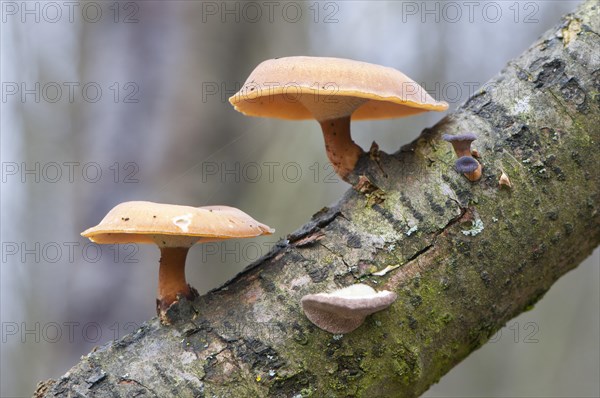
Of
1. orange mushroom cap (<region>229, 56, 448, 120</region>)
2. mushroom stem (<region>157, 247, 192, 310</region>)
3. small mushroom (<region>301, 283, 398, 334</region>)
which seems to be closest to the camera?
small mushroom (<region>301, 283, 398, 334</region>)

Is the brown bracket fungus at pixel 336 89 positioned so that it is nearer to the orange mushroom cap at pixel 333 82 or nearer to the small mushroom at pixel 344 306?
the orange mushroom cap at pixel 333 82

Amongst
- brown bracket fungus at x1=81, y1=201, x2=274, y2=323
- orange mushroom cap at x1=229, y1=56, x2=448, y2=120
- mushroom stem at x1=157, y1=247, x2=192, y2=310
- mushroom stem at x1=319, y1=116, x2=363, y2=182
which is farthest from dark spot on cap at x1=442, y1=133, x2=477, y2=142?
mushroom stem at x1=157, y1=247, x2=192, y2=310

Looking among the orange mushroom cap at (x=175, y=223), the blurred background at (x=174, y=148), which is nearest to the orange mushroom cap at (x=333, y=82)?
the orange mushroom cap at (x=175, y=223)

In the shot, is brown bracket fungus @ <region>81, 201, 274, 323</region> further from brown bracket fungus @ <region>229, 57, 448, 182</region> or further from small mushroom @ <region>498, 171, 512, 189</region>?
small mushroom @ <region>498, 171, 512, 189</region>

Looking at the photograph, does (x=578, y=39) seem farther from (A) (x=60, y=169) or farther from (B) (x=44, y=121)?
(B) (x=44, y=121)

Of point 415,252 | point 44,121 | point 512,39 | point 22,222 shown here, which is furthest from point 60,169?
point 512,39

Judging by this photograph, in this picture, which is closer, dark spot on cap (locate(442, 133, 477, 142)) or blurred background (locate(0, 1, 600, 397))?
dark spot on cap (locate(442, 133, 477, 142))

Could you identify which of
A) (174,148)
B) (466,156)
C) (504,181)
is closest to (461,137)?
(466,156)
